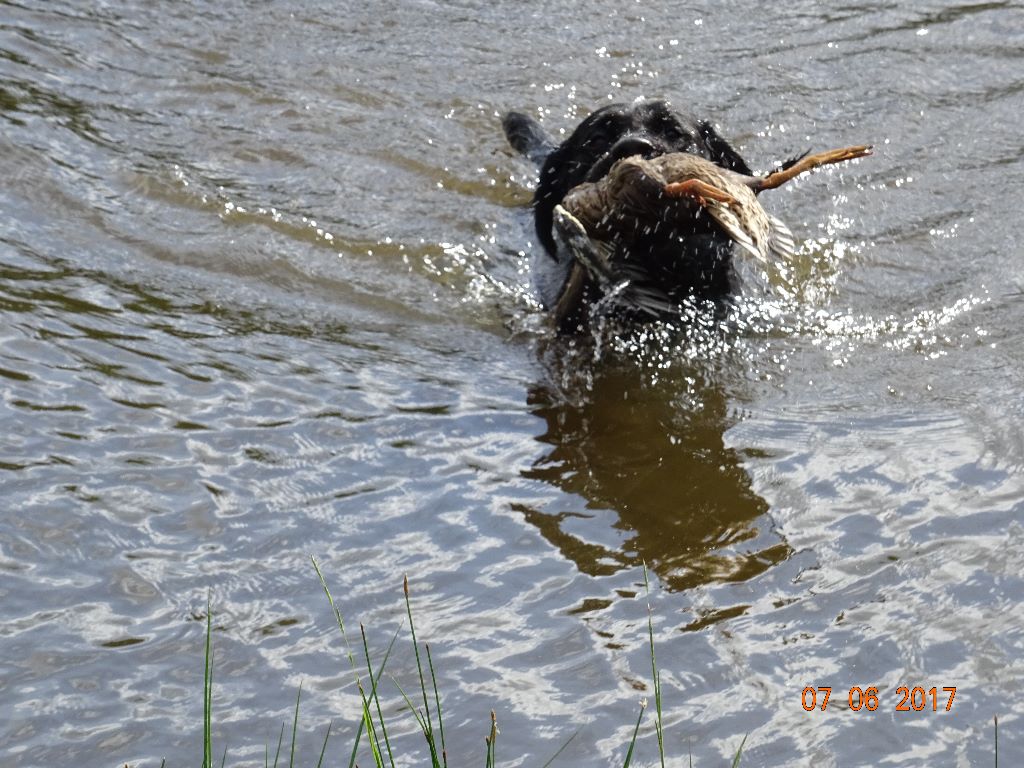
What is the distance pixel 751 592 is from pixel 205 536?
1347mm

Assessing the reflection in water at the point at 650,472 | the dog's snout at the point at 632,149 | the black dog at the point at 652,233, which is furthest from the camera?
the dog's snout at the point at 632,149

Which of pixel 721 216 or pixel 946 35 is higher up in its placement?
pixel 946 35

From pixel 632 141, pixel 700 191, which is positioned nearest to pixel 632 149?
pixel 632 141

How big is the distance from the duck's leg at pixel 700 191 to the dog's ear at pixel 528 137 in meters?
2.60

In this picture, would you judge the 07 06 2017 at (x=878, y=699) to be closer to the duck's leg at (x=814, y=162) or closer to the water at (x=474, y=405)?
the water at (x=474, y=405)

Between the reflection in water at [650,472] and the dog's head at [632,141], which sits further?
the dog's head at [632,141]

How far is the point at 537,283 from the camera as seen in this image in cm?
548

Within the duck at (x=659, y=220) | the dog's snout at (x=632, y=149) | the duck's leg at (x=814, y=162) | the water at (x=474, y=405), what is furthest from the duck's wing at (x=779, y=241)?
the dog's snout at (x=632, y=149)

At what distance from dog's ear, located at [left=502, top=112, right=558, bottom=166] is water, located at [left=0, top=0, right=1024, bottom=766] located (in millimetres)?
171

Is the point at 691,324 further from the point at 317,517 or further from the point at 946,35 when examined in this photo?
the point at 946,35

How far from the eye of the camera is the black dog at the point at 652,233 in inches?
171

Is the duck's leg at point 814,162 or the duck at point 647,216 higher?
the duck's leg at point 814,162

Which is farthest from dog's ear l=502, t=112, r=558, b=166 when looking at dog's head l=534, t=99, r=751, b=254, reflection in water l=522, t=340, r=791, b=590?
reflection in water l=522, t=340, r=791, b=590

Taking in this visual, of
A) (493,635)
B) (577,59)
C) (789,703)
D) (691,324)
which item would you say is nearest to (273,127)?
(577,59)
